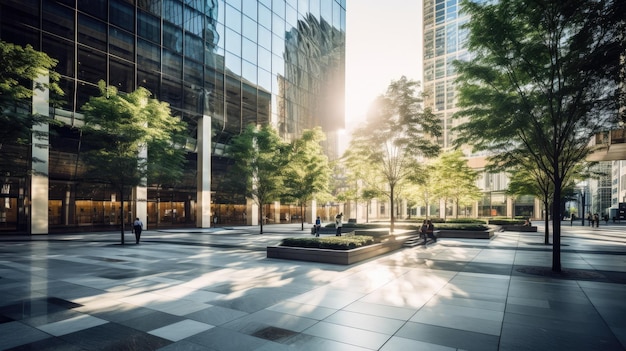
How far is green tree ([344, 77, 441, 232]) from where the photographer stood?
71.1 feet

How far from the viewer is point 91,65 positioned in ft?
98.3

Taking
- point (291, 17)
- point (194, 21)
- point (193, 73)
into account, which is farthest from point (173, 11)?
point (291, 17)

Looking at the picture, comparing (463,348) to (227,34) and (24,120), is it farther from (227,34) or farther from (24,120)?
(227,34)

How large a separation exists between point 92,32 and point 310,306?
33270mm

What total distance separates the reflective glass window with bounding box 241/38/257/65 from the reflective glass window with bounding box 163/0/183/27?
7.86m

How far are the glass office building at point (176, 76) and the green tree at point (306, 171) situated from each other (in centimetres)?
550

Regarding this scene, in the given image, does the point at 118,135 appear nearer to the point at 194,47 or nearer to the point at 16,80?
the point at 16,80

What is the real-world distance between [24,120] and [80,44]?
17437mm

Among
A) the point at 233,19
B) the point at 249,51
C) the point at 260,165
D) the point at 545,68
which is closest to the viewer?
the point at 545,68

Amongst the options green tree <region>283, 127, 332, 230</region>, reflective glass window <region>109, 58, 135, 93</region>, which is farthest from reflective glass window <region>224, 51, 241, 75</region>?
green tree <region>283, 127, 332, 230</region>

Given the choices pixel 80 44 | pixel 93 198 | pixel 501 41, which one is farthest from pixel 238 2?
pixel 501 41

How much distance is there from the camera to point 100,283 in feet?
32.2

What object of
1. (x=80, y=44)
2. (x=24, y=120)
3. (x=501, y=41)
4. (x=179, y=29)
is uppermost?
(x=179, y=29)

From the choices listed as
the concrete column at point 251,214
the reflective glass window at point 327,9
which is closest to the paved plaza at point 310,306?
the concrete column at point 251,214
